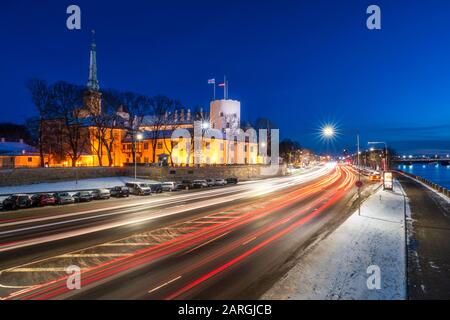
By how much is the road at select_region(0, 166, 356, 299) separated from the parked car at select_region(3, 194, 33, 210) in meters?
4.54

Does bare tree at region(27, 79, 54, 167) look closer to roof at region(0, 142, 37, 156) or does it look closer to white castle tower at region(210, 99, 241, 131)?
roof at region(0, 142, 37, 156)

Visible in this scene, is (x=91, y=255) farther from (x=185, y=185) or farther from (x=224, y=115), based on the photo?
(x=224, y=115)

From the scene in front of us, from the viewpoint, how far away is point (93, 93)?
72.5m

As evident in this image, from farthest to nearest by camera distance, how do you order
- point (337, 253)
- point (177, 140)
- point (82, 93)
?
point (177, 140), point (82, 93), point (337, 253)

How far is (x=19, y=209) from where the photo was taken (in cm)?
3484

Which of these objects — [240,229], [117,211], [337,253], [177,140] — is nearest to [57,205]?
[117,211]

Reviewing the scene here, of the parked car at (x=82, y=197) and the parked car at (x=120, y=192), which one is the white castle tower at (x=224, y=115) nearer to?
the parked car at (x=120, y=192)

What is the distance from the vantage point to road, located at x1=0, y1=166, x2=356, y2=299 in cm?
1295

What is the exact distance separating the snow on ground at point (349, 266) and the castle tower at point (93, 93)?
5698 centimetres

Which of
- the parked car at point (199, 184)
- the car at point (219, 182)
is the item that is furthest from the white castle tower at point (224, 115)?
the parked car at point (199, 184)

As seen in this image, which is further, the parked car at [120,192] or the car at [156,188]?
the car at [156,188]

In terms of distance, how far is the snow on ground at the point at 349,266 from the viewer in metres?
12.4
